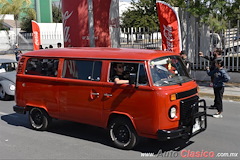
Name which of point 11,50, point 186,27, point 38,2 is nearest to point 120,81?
point 186,27

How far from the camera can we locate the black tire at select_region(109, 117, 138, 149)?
630cm

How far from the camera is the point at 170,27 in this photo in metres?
13.5

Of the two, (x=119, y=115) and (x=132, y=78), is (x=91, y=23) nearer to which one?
(x=119, y=115)

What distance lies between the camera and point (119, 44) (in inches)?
688

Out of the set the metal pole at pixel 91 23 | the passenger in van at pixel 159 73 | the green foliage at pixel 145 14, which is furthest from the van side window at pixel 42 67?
the green foliage at pixel 145 14

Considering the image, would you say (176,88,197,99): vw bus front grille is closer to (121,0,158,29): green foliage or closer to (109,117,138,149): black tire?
(109,117,138,149): black tire

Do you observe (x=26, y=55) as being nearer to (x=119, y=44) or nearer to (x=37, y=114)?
(x=37, y=114)

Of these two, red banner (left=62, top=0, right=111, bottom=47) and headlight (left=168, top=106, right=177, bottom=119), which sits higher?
red banner (left=62, top=0, right=111, bottom=47)

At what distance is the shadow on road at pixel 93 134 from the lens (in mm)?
6594

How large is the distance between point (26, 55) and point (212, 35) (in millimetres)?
9152

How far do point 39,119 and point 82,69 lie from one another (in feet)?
6.54

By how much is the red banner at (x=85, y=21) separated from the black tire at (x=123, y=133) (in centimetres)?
952

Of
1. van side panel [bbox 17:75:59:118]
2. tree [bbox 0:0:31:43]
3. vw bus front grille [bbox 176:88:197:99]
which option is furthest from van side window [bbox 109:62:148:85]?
tree [bbox 0:0:31:43]

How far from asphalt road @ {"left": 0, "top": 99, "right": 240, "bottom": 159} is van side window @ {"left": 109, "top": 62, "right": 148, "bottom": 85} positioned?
4.70 feet
